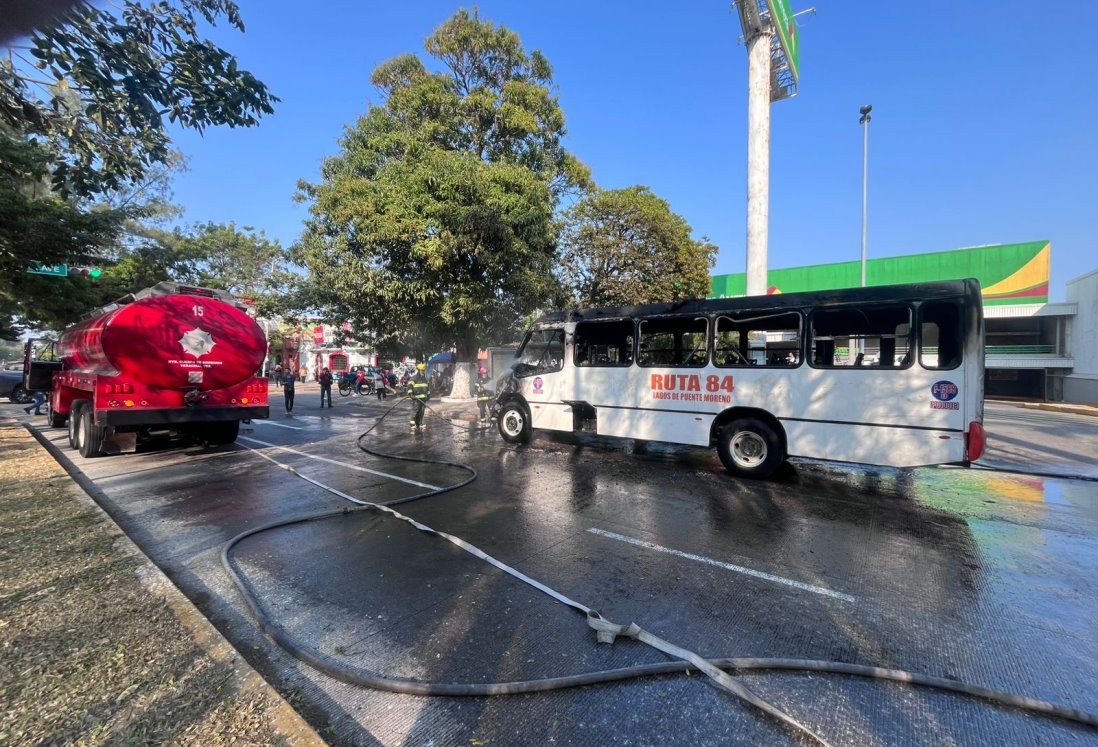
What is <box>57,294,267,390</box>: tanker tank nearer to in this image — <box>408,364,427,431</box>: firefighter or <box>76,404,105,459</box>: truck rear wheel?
<box>76,404,105,459</box>: truck rear wheel

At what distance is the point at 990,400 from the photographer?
93.4ft

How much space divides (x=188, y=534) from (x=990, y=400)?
36911 millimetres

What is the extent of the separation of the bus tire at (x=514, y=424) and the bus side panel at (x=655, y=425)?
5.94 ft

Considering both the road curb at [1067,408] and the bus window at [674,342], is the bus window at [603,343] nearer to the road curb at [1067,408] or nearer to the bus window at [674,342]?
the bus window at [674,342]

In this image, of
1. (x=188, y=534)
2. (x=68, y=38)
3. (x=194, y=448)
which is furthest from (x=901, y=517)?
(x=194, y=448)

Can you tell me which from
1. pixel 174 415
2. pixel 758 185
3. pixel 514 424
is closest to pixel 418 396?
pixel 514 424

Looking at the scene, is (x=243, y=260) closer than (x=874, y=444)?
No

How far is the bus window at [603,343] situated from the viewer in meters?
9.17

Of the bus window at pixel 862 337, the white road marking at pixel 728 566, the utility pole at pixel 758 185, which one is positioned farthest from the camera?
the utility pole at pixel 758 185

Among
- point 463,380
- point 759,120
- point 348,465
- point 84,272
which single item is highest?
point 759,120

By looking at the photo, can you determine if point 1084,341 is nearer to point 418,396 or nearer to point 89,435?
point 418,396

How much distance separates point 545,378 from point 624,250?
13.2 m

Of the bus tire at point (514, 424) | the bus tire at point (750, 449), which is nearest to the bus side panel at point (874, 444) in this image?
the bus tire at point (750, 449)

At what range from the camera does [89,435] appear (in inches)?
349
